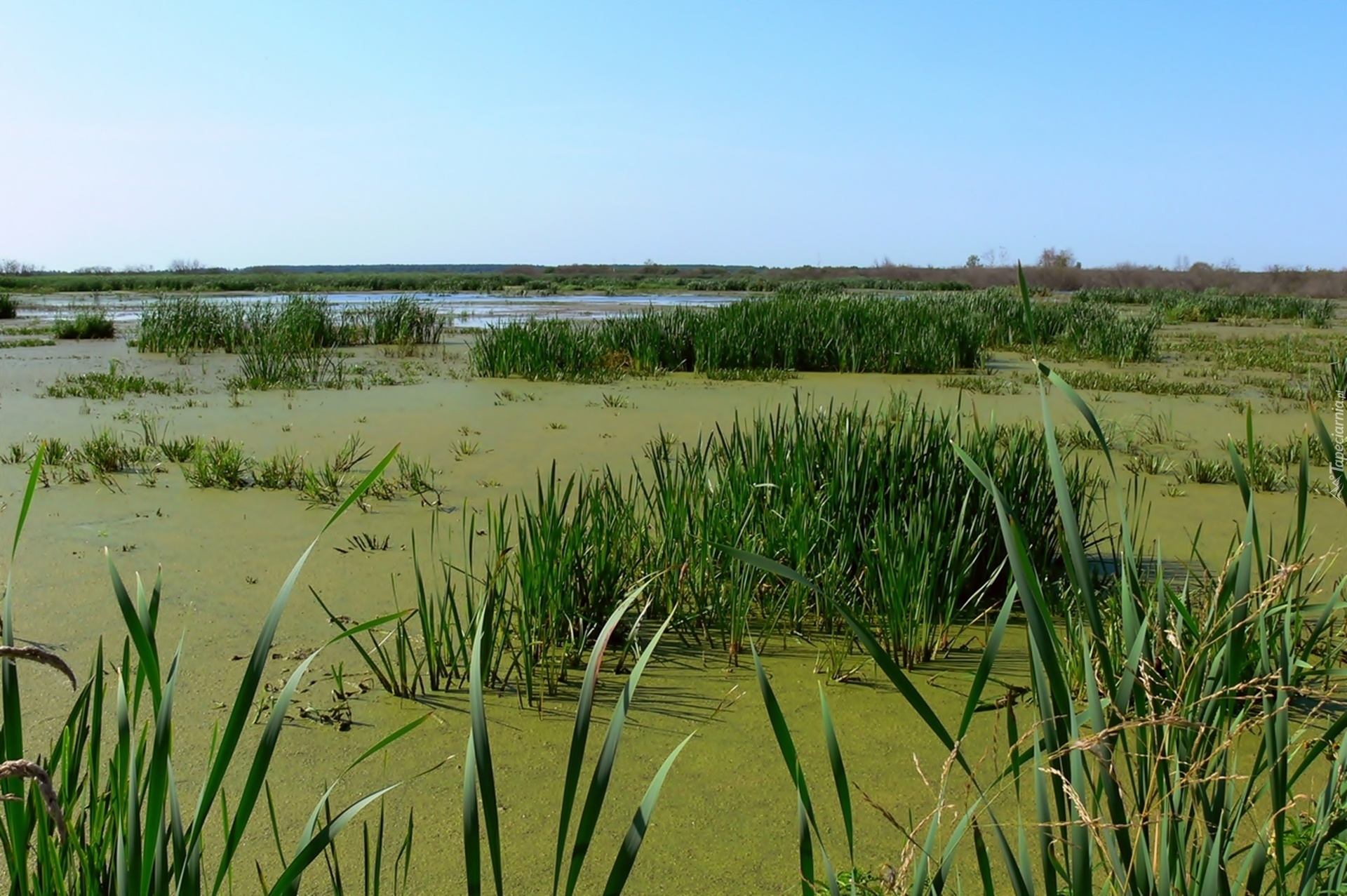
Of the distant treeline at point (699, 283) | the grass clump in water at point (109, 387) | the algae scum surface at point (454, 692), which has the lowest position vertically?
the algae scum surface at point (454, 692)

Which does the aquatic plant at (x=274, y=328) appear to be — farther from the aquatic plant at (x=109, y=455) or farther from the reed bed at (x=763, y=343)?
the aquatic plant at (x=109, y=455)

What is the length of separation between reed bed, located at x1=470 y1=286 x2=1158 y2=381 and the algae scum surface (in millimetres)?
3050

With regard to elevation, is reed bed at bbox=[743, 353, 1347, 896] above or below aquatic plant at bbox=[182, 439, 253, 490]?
above

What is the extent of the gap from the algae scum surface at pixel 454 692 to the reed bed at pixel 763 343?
3050 mm

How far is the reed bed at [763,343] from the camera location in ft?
36.0

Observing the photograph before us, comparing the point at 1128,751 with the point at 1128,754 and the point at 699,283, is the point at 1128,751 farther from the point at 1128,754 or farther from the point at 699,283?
the point at 699,283

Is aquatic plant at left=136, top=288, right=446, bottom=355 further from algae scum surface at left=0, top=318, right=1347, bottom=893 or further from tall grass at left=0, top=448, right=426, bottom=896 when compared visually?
tall grass at left=0, top=448, right=426, bottom=896

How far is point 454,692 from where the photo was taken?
303cm

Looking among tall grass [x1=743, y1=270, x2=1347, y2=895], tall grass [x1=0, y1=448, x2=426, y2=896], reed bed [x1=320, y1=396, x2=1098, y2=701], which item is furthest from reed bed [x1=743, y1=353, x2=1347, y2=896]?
reed bed [x1=320, y1=396, x2=1098, y2=701]

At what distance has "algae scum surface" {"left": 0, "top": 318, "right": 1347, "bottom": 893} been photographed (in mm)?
2305

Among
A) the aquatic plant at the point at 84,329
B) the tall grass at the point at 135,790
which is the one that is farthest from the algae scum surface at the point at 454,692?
the aquatic plant at the point at 84,329

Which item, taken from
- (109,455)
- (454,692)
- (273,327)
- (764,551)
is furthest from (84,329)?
(454,692)

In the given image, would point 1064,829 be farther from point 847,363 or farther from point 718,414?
point 847,363

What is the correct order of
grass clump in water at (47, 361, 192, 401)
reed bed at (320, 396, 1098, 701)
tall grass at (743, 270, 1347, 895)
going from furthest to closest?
grass clump in water at (47, 361, 192, 401), reed bed at (320, 396, 1098, 701), tall grass at (743, 270, 1347, 895)
